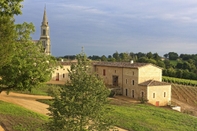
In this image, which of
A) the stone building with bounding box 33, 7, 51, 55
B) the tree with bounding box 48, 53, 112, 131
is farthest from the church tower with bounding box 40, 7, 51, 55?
the tree with bounding box 48, 53, 112, 131

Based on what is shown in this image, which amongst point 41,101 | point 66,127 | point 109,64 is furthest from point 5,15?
point 109,64

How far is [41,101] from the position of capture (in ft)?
108

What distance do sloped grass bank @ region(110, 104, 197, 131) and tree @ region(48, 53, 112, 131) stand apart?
1098 cm

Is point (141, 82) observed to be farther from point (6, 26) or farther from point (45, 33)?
point (45, 33)

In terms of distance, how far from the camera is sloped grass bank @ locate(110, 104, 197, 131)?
83.0 ft

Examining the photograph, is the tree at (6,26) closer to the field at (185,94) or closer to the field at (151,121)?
the field at (151,121)

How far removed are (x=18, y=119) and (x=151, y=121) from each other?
13.0 metres

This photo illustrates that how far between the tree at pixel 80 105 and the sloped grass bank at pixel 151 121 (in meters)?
11.0

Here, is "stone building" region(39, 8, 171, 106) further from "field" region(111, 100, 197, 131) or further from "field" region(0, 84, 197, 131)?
"field" region(111, 100, 197, 131)

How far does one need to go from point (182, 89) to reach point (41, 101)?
37.2 m

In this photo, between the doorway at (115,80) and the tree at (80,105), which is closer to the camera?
the tree at (80,105)

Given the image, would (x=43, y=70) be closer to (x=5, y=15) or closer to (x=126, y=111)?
(x=5, y=15)

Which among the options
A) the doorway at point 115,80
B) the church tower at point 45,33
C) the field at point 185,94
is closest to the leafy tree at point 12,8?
the doorway at point 115,80

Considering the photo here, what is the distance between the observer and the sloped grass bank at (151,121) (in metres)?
25.3
